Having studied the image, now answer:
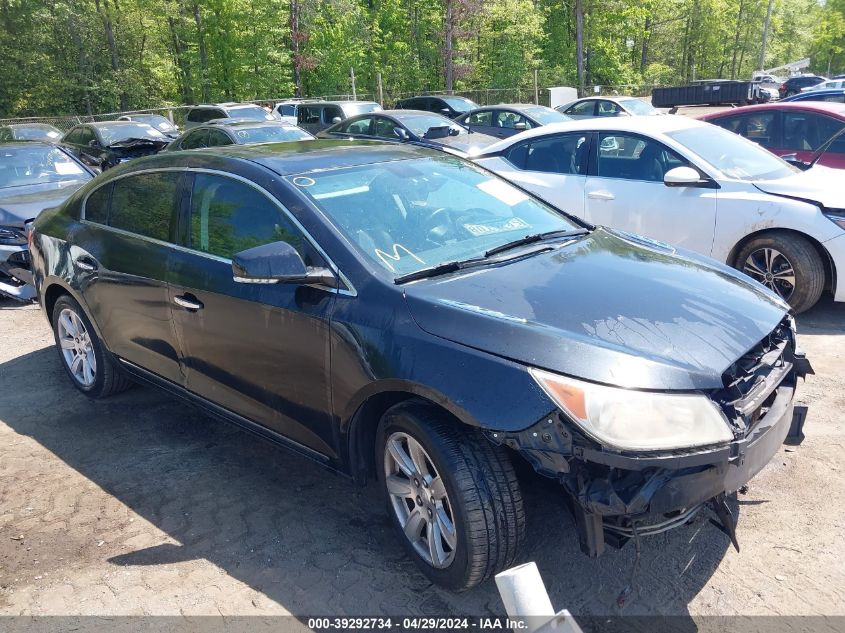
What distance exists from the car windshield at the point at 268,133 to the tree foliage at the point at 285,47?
2507 cm

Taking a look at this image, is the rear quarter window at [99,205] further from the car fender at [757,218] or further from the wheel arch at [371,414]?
the car fender at [757,218]

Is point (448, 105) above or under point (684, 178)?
under

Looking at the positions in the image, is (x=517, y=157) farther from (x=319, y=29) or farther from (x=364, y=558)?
(x=319, y=29)

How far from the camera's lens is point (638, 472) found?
8.16ft

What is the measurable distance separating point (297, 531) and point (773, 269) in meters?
4.60

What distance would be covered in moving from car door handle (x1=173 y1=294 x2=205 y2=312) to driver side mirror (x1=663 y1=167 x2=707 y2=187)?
4243 mm

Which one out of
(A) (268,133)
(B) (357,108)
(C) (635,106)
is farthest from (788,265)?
(C) (635,106)

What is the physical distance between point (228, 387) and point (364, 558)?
1.14 metres

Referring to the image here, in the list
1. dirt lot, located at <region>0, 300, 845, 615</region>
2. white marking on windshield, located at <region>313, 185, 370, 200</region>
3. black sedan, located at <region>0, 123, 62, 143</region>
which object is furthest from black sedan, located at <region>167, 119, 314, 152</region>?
white marking on windshield, located at <region>313, 185, 370, 200</region>

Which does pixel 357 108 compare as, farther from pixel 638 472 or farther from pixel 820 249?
pixel 638 472

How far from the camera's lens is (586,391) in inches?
98.3

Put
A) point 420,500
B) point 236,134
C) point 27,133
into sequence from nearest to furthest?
point 420,500, point 236,134, point 27,133

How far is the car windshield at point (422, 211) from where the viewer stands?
11.0 feet

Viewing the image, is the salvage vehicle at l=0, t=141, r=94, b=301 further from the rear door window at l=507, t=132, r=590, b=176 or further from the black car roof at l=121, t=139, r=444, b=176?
the rear door window at l=507, t=132, r=590, b=176
